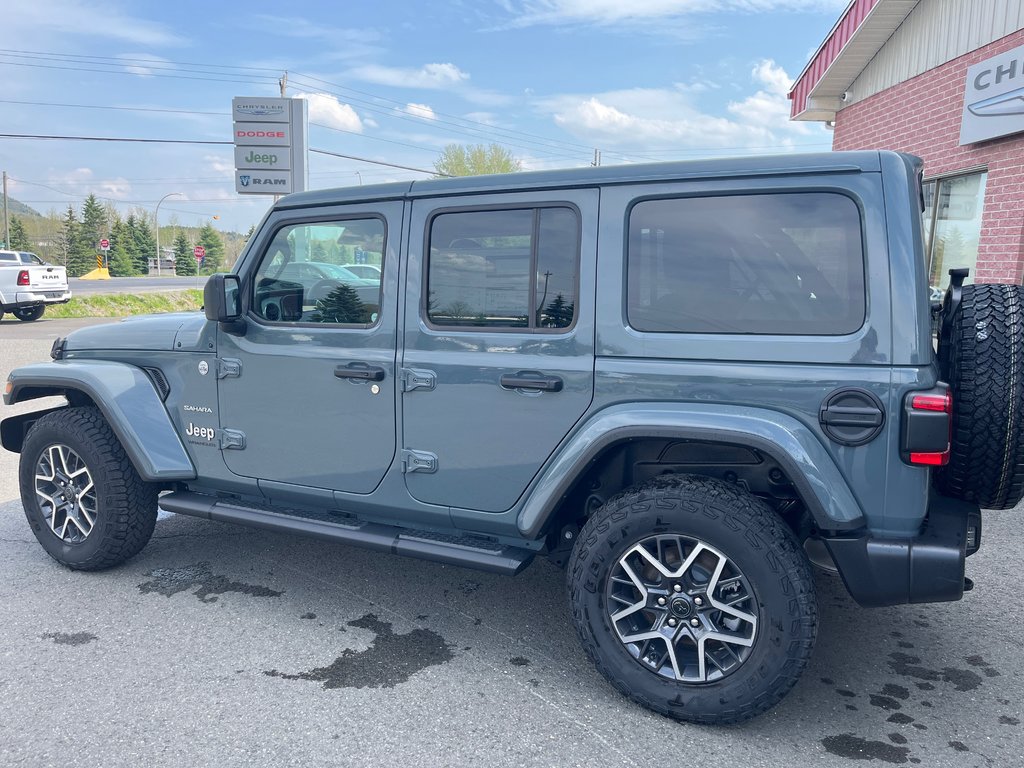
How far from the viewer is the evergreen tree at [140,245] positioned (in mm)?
82069

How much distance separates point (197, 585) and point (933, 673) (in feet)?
11.2

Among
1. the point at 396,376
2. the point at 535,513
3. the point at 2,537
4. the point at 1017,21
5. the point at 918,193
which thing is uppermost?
the point at 1017,21

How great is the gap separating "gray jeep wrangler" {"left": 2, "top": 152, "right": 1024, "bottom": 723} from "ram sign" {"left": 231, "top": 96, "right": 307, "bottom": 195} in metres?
17.0

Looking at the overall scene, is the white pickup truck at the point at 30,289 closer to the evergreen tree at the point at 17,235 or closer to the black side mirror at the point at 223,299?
the black side mirror at the point at 223,299

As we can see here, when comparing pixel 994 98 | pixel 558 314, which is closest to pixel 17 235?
pixel 994 98

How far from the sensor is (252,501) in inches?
151

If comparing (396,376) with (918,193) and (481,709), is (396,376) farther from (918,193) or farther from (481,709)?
(918,193)

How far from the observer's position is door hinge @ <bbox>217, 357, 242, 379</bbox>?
3.68m

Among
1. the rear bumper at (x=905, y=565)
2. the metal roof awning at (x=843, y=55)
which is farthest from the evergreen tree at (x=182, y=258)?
the rear bumper at (x=905, y=565)

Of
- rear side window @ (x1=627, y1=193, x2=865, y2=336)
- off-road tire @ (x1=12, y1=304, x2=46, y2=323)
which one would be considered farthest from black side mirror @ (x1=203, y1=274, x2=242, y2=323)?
off-road tire @ (x1=12, y1=304, x2=46, y2=323)

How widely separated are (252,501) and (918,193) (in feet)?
10.4

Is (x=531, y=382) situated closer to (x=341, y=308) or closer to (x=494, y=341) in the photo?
(x=494, y=341)

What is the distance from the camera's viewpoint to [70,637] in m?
3.35

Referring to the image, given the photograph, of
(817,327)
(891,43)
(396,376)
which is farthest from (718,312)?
(891,43)
